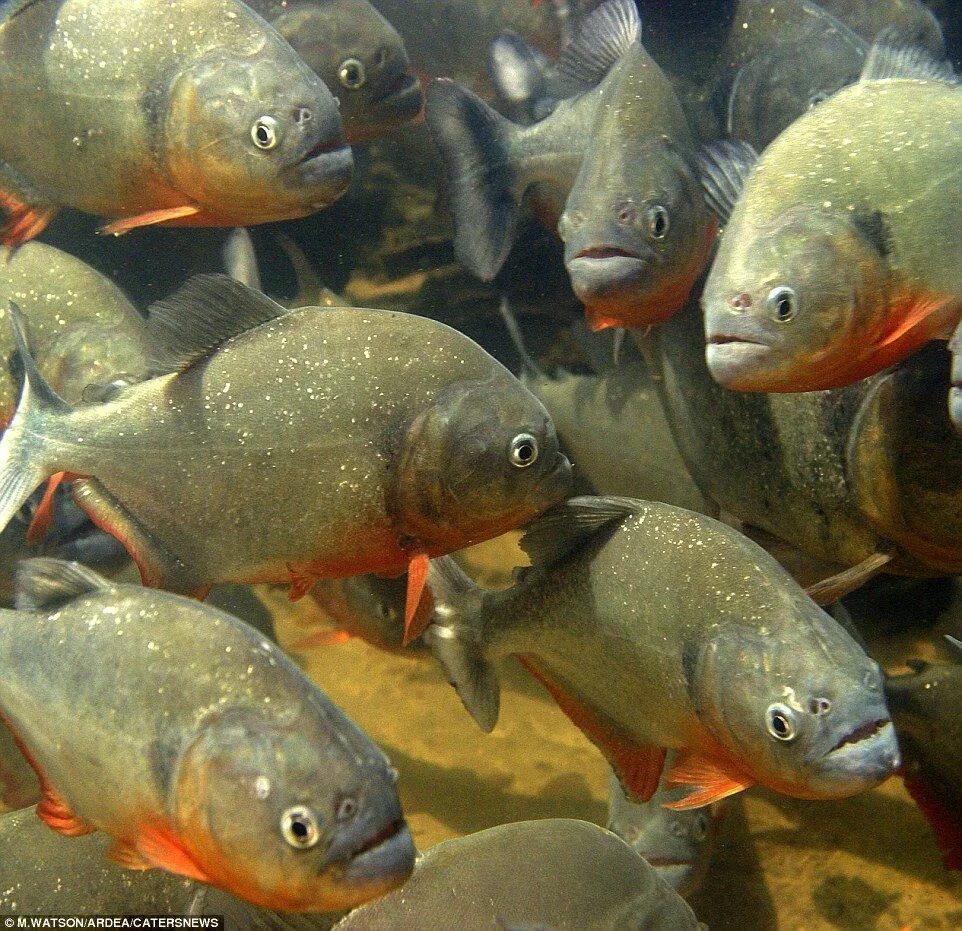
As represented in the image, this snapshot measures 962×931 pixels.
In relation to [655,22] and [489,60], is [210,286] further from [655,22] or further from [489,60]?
[655,22]

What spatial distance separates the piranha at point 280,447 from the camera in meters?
2.49

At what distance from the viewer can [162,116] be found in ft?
10.2

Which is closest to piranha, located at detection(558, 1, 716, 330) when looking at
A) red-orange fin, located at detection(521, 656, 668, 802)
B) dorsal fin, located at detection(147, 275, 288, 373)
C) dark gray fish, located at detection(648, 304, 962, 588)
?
dark gray fish, located at detection(648, 304, 962, 588)

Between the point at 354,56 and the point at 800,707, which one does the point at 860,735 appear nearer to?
the point at 800,707

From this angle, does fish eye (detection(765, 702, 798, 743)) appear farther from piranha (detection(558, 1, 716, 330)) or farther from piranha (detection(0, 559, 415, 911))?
piranha (detection(558, 1, 716, 330))

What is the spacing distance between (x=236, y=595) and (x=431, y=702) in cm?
115

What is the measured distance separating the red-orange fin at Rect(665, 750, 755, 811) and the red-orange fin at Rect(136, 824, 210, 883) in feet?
4.08

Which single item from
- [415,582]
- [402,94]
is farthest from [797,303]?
[402,94]

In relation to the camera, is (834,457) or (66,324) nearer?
(834,457)

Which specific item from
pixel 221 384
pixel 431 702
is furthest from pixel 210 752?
pixel 431 702

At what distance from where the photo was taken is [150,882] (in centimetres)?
254

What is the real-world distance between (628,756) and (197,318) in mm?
1944

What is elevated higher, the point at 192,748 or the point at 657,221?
the point at 657,221

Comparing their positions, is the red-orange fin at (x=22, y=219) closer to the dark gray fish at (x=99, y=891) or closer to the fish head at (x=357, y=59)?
the fish head at (x=357, y=59)
